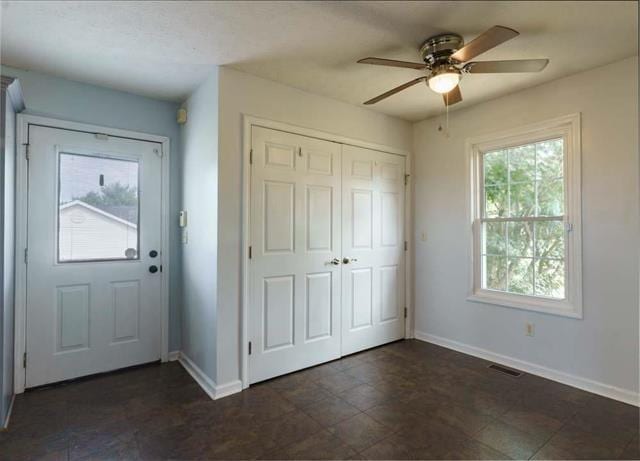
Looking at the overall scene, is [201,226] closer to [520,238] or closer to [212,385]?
[212,385]

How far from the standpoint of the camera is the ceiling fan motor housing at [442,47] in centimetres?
208

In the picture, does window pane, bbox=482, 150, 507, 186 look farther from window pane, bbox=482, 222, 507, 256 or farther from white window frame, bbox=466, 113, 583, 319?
window pane, bbox=482, 222, 507, 256

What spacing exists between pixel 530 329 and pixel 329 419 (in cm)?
196

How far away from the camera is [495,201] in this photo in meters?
3.22

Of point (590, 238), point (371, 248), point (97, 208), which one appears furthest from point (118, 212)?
point (590, 238)

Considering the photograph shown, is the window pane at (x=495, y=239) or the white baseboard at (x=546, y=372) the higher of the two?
the window pane at (x=495, y=239)

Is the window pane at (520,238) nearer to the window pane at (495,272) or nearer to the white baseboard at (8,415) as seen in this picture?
the window pane at (495,272)

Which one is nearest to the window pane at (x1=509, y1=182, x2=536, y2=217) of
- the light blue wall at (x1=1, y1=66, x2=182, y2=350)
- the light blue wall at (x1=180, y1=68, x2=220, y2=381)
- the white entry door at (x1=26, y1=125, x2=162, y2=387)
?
the light blue wall at (x1=180, y1=68, x2=220, y2=381)

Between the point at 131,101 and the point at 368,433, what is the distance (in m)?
3.30

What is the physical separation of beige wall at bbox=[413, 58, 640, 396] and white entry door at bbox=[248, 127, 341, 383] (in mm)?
1301

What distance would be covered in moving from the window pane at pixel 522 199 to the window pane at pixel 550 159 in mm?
140

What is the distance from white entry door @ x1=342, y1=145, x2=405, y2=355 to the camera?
329cm

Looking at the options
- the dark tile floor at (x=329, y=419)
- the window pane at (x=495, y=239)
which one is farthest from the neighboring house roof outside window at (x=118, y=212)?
the window pane at (x=495, y=239)

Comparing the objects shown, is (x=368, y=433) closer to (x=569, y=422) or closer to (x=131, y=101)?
(x=569, y=422)
